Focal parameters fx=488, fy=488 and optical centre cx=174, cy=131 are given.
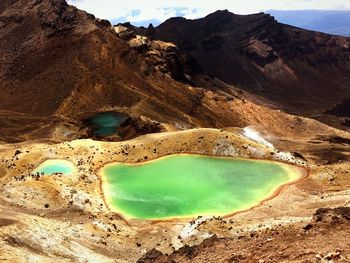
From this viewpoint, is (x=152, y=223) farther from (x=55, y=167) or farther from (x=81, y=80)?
(x=81, y=80)

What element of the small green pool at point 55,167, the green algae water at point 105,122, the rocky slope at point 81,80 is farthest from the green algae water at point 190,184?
the green algae water at point 105,122

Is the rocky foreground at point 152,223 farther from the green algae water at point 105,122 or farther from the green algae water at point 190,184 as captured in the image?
the green algae water at point 105,122

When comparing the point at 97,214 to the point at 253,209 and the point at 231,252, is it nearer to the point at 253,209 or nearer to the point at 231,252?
the point at 253,209

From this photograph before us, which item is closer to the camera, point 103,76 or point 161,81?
point 103,76

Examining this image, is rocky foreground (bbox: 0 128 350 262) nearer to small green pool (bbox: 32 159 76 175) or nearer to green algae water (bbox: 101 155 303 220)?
small green pool (bbox: 32 159 76 175)

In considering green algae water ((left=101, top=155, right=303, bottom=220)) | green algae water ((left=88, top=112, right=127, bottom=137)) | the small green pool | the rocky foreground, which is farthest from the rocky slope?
green algae water ((left=101, top=155, right=303, bottom=220))

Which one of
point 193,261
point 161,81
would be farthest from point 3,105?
point 193,261
